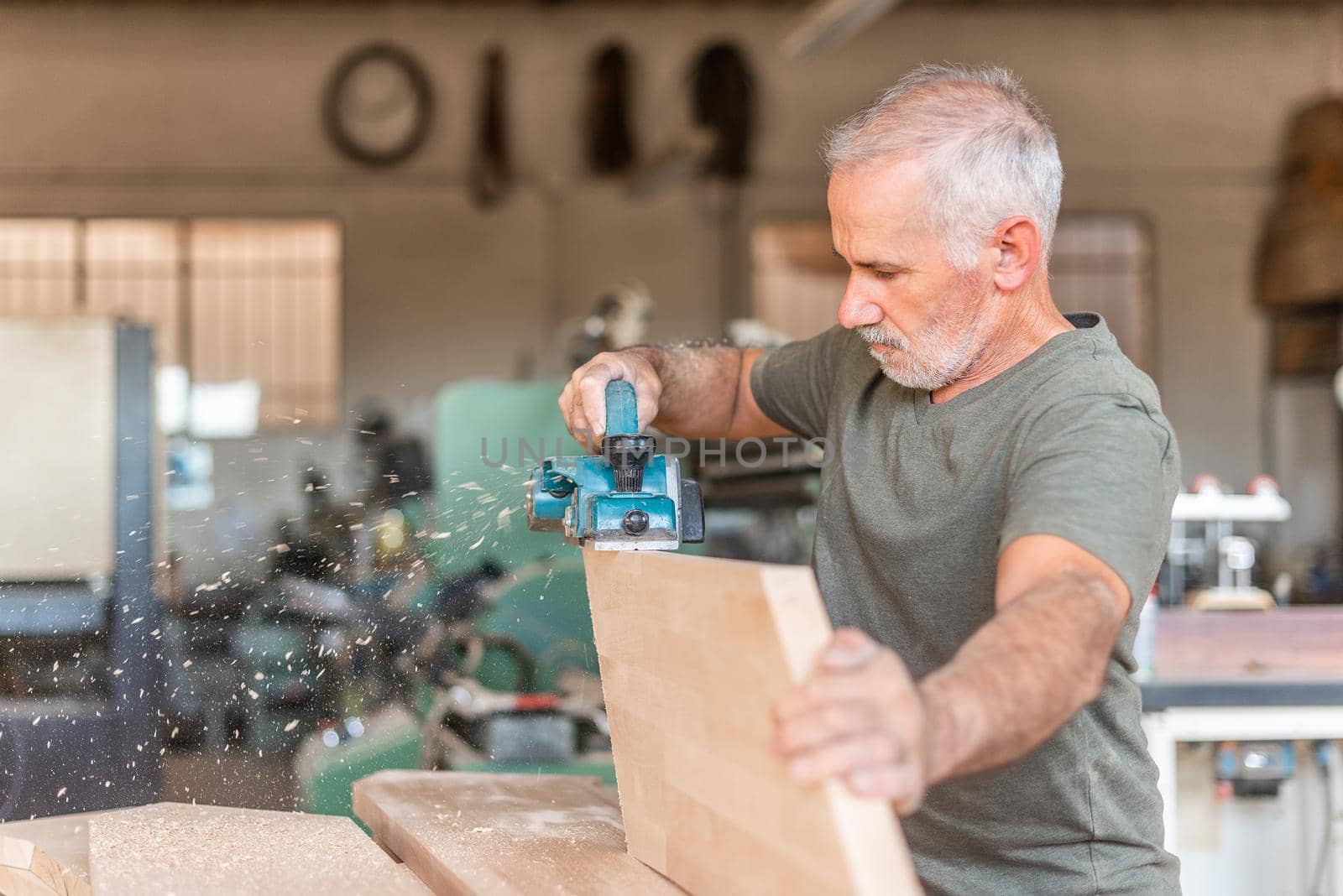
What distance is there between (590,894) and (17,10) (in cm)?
736

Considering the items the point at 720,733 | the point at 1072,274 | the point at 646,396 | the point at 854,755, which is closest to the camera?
the point at 854,755

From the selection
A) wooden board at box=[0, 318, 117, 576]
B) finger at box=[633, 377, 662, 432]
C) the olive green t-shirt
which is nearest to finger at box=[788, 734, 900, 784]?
the olive green t-shirt

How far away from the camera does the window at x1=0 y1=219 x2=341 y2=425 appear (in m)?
7.30

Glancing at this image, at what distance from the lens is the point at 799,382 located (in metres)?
1.67

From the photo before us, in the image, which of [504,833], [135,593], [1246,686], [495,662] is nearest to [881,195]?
[504,833]

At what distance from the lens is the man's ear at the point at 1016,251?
1.23 metres

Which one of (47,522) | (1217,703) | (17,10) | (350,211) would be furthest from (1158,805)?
(17,10)

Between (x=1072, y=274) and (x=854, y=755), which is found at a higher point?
(x=1072, y=274)

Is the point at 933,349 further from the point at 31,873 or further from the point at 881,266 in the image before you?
the point at 31,873

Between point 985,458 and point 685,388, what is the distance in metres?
0.56

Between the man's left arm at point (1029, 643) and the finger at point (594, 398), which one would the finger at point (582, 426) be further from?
the man's left arm at point (1029, 643)

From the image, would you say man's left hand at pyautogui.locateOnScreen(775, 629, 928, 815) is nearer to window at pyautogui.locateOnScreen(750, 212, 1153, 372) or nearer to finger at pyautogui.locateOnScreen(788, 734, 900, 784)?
finger at pyautogui.locateOnScreen(788, 734, 900, 784)

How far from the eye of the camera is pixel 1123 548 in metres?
0.97

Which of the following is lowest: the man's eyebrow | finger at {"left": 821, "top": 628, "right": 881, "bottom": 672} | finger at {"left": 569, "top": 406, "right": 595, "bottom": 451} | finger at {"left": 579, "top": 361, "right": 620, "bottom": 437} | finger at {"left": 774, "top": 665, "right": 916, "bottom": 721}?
finger at {"left": 774, "top": 665, "right": 916, "bottom": 721}
